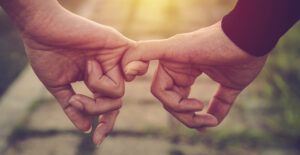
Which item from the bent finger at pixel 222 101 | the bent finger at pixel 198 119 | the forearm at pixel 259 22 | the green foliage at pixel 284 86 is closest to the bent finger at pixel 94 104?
→ the bent finger at pixel 198 119

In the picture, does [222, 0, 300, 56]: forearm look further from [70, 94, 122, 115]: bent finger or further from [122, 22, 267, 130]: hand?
[70, 94, 122, 115]: bent finger

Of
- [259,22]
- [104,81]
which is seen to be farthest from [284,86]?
[104,81]

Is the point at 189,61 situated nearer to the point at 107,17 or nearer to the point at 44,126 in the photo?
the point at 44,126

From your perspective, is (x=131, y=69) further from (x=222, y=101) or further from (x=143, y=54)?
(x=222, y=101)

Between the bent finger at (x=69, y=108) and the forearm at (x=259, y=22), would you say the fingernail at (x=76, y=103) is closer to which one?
the bent finger at (x=69, y=108)

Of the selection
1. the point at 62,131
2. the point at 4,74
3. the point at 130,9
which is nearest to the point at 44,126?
the point at 62,131
